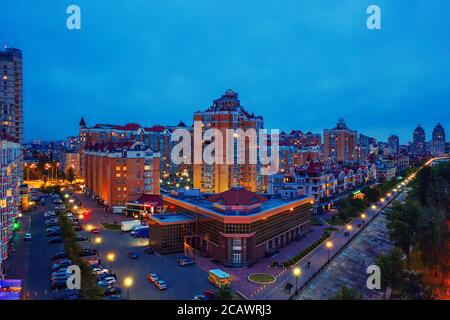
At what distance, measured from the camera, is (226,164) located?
182ft

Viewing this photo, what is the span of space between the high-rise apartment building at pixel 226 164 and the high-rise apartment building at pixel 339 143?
5424 cm

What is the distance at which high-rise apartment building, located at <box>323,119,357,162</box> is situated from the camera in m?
105

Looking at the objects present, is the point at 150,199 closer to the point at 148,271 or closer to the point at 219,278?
the point at 148,271

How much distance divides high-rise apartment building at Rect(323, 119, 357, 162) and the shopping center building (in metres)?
73.7

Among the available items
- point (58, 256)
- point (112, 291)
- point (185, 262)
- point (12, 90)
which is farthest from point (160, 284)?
point (12, 90)

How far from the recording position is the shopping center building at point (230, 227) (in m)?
28.4

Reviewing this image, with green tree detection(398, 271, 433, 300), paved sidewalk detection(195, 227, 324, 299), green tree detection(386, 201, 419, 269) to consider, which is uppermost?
green tree detection(386, 201, 419, 269)

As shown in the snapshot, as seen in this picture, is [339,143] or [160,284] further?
[339,143]

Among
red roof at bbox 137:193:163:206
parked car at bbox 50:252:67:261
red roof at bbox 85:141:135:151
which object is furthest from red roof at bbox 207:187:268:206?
red roof at bbox 85:141:135:151

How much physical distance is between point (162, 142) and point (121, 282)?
6599 cm

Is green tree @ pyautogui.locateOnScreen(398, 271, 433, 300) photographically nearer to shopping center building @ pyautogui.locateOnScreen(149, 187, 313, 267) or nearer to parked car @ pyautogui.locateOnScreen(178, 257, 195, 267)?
shopping center building @ pyautogui.locateOnScreen(149, 187, 313, 267)

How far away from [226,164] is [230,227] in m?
27.6

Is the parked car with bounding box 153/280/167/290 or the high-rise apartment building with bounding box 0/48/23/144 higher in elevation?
the high-rise apartment building with bounding box 0/48/23/144
